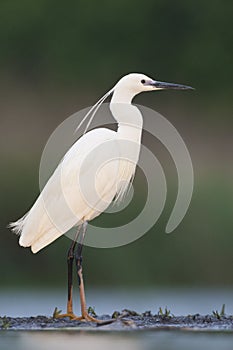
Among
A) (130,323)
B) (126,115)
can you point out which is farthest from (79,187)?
(130,323)

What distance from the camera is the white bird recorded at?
7.91 metres

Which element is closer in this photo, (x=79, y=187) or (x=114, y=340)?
(x=114, y=340)

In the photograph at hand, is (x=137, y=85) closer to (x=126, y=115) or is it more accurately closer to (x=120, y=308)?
(x=126, y=115)

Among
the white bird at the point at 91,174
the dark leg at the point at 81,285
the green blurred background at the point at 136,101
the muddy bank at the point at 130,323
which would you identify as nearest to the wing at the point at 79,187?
the white bird at the point at 91,174

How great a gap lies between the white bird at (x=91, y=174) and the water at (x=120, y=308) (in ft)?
3.42

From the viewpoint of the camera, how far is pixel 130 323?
6805 mm

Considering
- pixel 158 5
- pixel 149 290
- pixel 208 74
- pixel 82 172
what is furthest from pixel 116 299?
pixel 158 5

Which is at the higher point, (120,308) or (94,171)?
(94,171)

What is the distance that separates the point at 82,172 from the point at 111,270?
10.9ft

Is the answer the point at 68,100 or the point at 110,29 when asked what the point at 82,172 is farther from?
the point at 110,29

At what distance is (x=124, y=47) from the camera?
18312 millimetres

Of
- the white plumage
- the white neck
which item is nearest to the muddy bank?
the white plumage

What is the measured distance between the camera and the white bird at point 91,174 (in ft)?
26.0

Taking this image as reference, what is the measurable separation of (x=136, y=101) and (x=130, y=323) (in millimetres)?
9198
